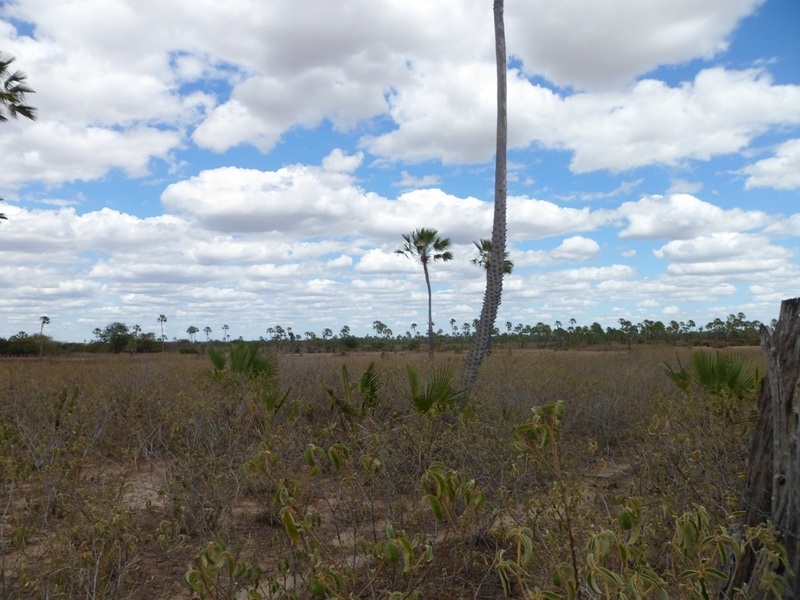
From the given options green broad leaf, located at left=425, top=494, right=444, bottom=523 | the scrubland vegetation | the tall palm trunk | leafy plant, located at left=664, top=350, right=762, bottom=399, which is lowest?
the scrubland vegetation

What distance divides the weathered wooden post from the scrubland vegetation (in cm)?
17

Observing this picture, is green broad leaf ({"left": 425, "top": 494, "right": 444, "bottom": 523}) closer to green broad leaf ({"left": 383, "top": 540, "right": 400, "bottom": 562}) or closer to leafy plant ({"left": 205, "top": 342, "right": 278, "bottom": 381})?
green broad leaf ({"left": 383, "top": 540, "right": 400, "bottom": 562})

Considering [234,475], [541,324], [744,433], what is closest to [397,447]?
[234,475]

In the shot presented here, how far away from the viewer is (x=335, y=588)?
2492mm

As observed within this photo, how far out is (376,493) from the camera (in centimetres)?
614

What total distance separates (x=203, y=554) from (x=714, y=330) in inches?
2362

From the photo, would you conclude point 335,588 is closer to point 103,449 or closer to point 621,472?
point 621,472

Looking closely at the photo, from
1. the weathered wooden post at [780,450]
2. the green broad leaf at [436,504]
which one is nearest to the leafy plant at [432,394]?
the weathered wooden post at [780,450]

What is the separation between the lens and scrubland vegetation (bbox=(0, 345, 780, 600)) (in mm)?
2584

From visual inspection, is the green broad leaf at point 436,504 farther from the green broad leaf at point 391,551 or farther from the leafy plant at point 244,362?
the leafy plant at point 244,362

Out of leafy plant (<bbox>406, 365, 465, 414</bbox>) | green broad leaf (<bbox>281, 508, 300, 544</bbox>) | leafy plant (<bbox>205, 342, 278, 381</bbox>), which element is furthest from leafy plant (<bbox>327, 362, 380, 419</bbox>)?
green broad leaf (<bbox>281, 508, 300, 544</bbox>)

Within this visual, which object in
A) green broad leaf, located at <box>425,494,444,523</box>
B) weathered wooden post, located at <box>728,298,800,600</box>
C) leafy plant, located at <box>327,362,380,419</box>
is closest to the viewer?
green broad leaf, located at <box>425,494,444,523</box>

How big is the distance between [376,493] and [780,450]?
3.84 meters

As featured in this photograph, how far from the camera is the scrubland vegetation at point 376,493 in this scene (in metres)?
2.58
